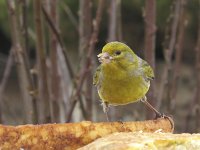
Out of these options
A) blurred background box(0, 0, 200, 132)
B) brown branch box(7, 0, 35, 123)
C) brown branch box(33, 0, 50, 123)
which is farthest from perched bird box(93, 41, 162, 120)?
brown branch box(7, 0, 35, 123)

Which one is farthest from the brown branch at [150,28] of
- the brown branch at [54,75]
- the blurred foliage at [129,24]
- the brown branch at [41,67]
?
the blurred foliage at [129,24]

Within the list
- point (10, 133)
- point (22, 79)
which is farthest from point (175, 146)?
point (22, 79)

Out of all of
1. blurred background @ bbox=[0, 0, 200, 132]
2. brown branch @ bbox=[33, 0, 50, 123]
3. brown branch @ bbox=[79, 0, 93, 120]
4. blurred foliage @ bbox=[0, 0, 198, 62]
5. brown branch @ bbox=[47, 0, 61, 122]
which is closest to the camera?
brown branch @ bbox=[33, 0, 50, 123]

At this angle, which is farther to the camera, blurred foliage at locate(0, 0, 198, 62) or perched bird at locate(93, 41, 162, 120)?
blurred foliage at locate(0, 0, 198, 62)

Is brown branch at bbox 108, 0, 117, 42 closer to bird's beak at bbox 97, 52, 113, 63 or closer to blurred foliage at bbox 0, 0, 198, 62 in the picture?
Answer: bird's beak at bbox 97, 52, 113, 63

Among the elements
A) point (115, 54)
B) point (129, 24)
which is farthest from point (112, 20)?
point (129, 24)

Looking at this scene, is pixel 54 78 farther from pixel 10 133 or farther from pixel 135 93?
pixel 10 133

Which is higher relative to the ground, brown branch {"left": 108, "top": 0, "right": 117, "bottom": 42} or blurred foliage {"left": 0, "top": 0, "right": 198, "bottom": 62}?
brown branch {"left": 108, "top": 0, "right": 117, "bottom": 42}

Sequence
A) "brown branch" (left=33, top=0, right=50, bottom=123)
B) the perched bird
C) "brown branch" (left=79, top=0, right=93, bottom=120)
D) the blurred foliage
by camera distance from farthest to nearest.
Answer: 1. the blurred foliage
2. "brown branch" (left=79, top=0, right=93, bottom=120)
3. the perched bird
4. "brown branch" (left=33, top=0, right=50, bottom=123)
